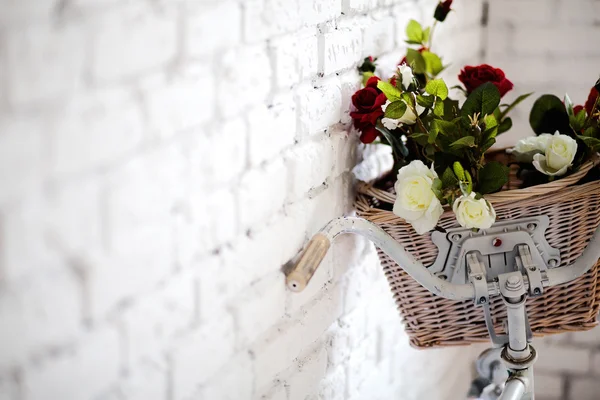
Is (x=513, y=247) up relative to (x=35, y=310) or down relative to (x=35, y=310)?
down

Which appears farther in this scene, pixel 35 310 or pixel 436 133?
pixel 436 133

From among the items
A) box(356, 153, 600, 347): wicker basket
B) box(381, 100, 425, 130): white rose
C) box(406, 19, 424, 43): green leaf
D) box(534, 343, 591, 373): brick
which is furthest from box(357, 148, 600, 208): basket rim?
box(534, 343, 591, 373): brick

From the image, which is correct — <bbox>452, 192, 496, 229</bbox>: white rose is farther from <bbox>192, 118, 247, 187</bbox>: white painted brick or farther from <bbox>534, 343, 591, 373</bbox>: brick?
<bbox>534, 343, 591, 373</bbox>: brick

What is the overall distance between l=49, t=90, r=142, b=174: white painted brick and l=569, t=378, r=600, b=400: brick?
5.72 ft

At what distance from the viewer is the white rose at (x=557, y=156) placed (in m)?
1.22

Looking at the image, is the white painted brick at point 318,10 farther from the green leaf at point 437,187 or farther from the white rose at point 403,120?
the green leaf at point 437,187

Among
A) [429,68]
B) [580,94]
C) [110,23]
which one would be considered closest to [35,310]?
[110,23]

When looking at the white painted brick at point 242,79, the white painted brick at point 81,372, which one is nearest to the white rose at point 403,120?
the white painted brick at point 242,79

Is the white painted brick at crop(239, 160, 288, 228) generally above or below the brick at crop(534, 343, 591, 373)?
above

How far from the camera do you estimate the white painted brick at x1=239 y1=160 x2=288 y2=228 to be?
3.39 ft

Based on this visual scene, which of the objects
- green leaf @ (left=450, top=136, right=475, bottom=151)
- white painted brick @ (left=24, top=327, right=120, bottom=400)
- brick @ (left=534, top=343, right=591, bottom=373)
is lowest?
brick @ (left=534, top=343, right=591, bottom=373)

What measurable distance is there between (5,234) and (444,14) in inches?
37.4

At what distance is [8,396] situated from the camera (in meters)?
0.71

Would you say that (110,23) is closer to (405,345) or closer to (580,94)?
(405,345)
